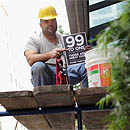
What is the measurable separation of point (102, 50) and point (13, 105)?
1.72 m

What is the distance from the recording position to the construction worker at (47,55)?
3.93 m

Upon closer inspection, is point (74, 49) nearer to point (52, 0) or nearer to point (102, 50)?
point (102, 50)

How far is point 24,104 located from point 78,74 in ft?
3.87

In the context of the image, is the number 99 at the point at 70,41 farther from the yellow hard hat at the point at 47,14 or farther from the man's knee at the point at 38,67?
the yellow hard hat at the point at 47,14

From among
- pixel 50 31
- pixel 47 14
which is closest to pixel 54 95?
pixel 50 31

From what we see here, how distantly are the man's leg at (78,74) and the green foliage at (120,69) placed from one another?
2.47m

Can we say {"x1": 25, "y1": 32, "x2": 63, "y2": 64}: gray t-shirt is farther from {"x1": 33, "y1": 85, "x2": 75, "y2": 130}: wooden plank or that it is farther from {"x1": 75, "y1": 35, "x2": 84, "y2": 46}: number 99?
{"x1": 33, "y1": 85, "x2": 75, "y2": 130}: wooden plank

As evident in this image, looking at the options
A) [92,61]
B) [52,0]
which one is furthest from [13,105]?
[52,0]

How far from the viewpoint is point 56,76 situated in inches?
156

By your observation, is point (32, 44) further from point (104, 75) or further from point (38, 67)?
point (104, 75)

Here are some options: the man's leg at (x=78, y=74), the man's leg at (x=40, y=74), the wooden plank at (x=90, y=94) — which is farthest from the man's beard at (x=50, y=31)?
the wooden plank at (x=90, y=94)

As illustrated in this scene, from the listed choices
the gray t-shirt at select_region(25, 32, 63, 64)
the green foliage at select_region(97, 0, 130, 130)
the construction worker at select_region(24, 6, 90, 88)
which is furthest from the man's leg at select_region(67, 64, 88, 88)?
the green foliage at select_region(97, 0, 130, 130)

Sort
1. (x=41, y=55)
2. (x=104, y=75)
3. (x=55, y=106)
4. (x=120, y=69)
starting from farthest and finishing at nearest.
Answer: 1. (x=41, y=55)
2. (x=55, y=106)
3. (x=104, y=75)
4. (x=120, y=69)

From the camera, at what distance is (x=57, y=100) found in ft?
10.4
